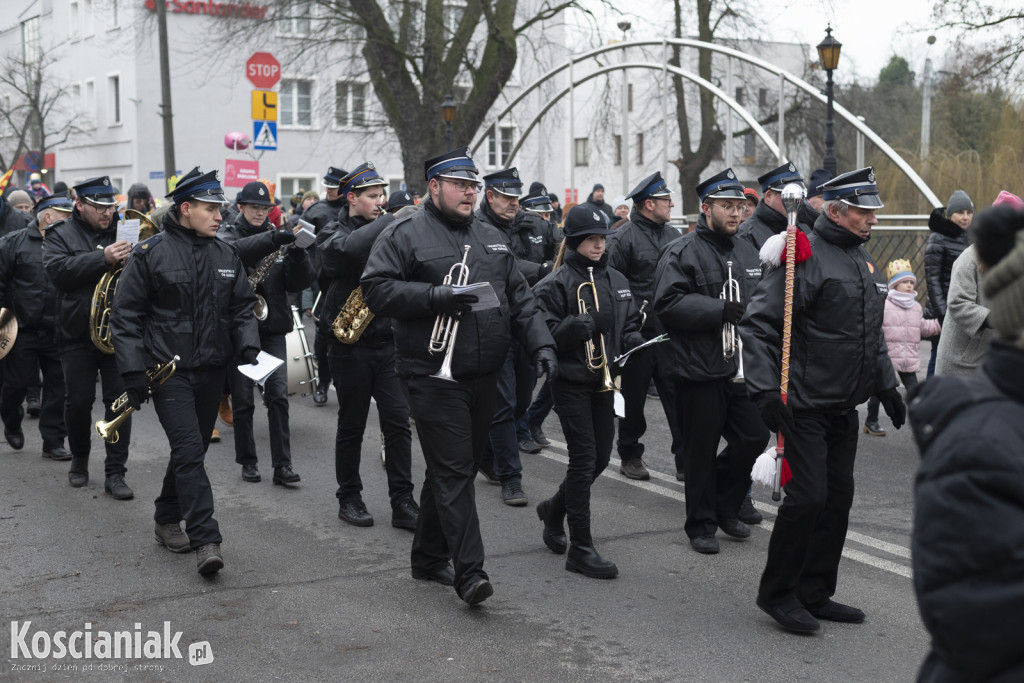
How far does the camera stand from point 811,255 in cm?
530

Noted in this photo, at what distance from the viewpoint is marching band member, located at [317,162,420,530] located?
702 centimetres

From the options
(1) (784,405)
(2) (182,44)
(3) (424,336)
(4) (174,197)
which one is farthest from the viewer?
(2) (182,44)

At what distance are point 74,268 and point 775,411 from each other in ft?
16.0

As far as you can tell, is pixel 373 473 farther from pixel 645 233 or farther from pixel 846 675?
pixel 846 675

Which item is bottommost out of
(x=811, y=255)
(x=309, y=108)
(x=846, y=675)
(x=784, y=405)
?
(x=846, y=675)

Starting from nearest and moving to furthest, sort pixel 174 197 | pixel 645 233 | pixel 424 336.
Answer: pixel 424 336, pixel 174 197, pixel 645 233

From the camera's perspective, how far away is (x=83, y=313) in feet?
26.1

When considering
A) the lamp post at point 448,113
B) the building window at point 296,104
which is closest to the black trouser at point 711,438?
the lamp post at point 448,113

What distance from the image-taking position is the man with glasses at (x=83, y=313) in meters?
7.81

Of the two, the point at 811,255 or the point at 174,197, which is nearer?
the point at 811,255

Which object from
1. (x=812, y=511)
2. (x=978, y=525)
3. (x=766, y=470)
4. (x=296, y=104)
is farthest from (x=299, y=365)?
(x=296, y=104)

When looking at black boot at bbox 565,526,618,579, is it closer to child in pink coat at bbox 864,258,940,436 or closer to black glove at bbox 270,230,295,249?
black glove at bbox 270,230,295,249

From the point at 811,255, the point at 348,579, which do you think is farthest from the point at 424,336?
the point at 811,255

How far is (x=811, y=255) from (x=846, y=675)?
6.03ft
